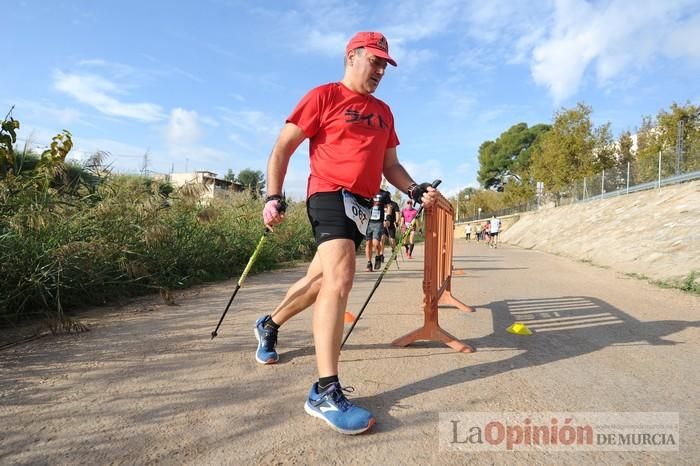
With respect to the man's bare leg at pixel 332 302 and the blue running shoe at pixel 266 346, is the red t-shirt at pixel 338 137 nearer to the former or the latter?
the man's bare leg at pixel 332 302

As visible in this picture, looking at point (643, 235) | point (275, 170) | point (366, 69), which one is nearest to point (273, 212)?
point (275, 170)

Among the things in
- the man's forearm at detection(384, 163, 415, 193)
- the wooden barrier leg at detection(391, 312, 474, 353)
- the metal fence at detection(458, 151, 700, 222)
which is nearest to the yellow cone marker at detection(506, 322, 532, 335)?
the wooden barrier leg at detection(391, 312, 474, 353)

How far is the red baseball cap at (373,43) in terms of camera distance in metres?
2.63

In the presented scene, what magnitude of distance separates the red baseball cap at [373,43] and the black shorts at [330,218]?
0.84 meters

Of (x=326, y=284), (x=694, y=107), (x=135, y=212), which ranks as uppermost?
(x=694, y=107)

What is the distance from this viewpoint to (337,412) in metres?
2.15

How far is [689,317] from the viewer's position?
5.10m

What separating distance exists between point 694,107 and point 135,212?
34297 millimetres

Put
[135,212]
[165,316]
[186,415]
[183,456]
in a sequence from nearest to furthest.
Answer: [183,456] < [186,415] < [165,316] < [135,212]

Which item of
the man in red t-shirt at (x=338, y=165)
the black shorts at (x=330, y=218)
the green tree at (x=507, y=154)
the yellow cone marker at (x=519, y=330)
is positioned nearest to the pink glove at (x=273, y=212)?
the man in red t-shirt at (x=338, y=165)

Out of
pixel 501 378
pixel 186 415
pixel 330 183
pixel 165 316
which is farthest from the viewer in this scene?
pixel 165 316

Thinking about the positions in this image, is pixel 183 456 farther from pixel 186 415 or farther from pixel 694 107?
pixel 694 107

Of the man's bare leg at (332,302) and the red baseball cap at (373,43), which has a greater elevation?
the red baseball cap at (373,43)

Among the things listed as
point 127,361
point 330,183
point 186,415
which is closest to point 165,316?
point 127,361
